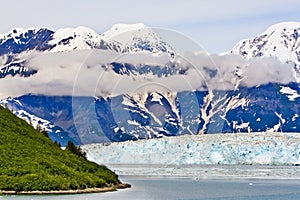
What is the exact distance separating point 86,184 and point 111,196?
910cm

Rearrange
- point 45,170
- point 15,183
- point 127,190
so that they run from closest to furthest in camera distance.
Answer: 1. point 15,183
2. point 45,170
3. point 127,190

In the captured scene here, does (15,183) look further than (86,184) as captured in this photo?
No


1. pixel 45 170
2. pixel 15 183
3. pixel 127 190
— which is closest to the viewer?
pixel 15 183

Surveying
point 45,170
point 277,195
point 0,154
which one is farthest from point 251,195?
point 0,154

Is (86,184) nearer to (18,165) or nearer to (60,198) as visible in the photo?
(18,165)

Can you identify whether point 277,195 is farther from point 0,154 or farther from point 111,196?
point 0,154

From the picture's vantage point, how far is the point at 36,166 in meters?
94.2

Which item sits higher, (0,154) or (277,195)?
(0,154)

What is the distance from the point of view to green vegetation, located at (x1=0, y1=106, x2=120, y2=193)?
8925 centimetres

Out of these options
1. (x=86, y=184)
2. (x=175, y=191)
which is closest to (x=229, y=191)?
(x=175, y=191)

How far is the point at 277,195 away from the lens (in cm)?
9694

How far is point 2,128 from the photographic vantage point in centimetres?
10819

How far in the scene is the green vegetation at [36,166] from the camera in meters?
89.2

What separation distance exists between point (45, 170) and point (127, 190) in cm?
1396
